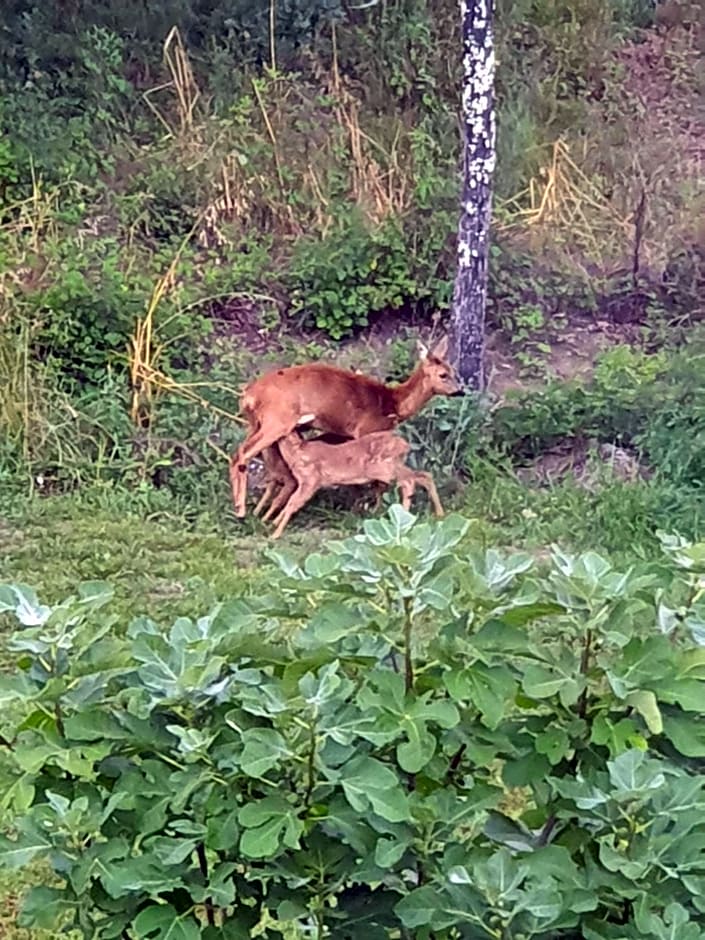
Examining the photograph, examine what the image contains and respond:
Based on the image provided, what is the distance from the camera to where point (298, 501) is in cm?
725

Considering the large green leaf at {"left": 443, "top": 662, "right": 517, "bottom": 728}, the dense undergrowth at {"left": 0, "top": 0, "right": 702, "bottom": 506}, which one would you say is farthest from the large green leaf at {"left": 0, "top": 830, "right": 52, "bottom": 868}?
the dense undergrowth at {"left": 0, "top": 0, "right": 702, "bottom": 506}

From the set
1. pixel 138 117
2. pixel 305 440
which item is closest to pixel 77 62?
pixel 138 117

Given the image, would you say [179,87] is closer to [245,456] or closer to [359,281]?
[359,281]

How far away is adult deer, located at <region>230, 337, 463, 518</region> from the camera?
7.43 meters

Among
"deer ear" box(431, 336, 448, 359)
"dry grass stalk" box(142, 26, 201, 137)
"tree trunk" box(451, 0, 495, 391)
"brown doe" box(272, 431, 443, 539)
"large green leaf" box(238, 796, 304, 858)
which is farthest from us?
"dry grass stalk" box(142, 26, 201, 137)

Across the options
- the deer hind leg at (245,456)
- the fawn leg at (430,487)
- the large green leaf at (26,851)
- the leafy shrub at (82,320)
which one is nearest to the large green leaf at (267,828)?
the large green leaf at (26,851)

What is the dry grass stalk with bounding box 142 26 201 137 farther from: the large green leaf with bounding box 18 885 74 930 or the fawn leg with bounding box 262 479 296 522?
the large green leaf with bounding box 18 885 74 930

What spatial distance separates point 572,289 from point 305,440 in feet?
9.53

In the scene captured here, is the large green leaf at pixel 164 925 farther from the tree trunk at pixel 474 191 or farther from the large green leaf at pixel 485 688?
the tree trunk at pixel 474 191

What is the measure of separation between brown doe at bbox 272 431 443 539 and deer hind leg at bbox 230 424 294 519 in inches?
5.9

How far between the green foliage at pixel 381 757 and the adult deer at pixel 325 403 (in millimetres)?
5243

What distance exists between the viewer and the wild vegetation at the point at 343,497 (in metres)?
2.00

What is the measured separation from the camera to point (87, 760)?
202 centimetres

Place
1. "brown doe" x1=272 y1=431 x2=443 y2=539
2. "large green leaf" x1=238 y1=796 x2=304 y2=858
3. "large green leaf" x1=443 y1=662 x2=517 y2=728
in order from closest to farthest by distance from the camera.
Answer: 1. "large green leaf" x1=238 y1=796 x2=304 y2=858
2. "large green leaf" x1=443 y1=662 x2=517 y2=728
3. "brown doe" x1=272 y1=431 x2=443 y2=539
